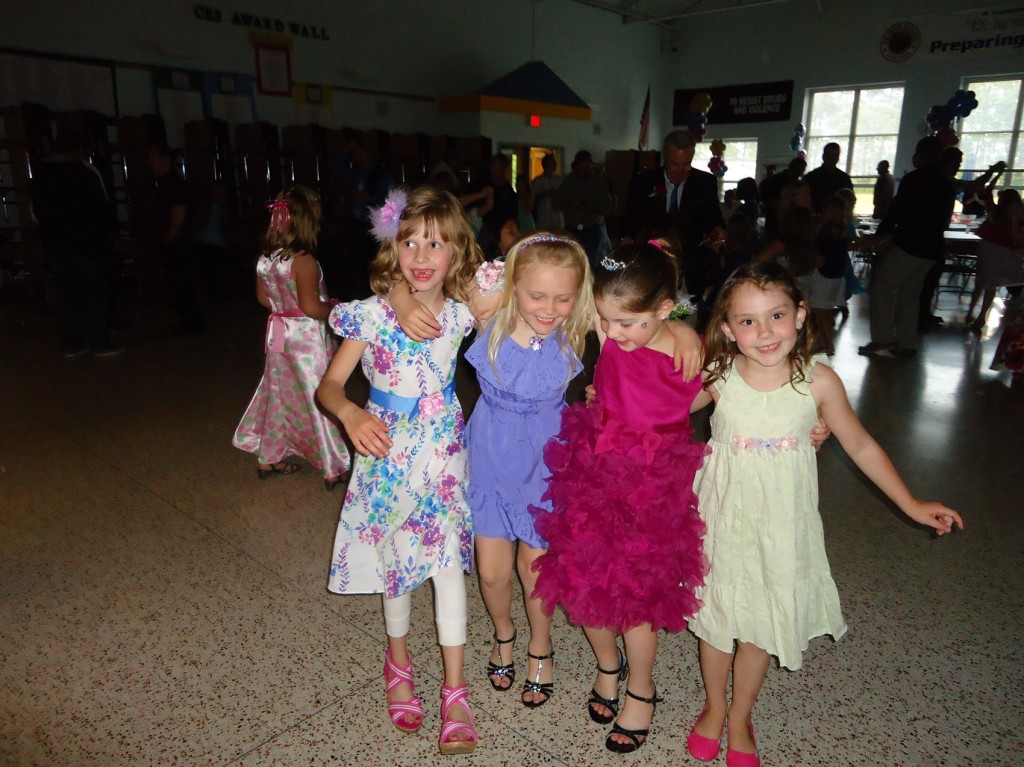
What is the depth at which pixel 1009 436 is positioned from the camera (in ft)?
13.3

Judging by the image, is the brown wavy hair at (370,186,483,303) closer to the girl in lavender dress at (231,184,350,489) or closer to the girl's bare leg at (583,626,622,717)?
the girl's bare leg at (583,626,622,717)

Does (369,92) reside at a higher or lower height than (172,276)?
higher

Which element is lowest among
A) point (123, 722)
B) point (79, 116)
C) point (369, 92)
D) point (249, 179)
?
point (123, 722)

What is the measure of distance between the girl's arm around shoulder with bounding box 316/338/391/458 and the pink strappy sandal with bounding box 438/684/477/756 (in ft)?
2.29

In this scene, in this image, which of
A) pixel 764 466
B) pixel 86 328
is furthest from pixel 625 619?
pixel 86 328

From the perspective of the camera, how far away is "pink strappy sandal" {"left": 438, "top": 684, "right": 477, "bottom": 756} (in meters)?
1.78

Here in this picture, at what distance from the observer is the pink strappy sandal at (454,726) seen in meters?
1.78

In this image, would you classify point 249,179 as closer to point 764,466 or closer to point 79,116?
point 79,116

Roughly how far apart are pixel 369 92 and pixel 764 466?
11.5 metres

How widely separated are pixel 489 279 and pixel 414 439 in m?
0.47

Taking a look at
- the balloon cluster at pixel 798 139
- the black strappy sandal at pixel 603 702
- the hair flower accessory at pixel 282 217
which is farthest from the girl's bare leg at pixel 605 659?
the balloon cluster at pixel 798 139

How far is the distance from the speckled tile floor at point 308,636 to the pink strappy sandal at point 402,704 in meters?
0.04

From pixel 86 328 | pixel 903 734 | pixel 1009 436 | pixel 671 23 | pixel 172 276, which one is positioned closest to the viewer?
pixel 903 734

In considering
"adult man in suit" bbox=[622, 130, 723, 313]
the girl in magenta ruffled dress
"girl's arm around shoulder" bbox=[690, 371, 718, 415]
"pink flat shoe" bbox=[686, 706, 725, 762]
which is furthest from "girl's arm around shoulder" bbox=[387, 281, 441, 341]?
"adult man in suit" bbox=[622, 130, 723, 313]
